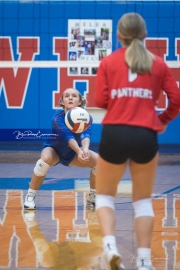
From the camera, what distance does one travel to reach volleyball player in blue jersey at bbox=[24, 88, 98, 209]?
220 inches

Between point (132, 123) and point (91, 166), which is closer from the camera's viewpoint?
point (132, 123)

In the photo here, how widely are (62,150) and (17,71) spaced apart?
634 cm

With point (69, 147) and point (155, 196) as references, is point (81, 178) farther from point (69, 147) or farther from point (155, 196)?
point (69, 147)

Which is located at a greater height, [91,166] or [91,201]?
[91,166]

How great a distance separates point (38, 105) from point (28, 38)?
131 centimetres

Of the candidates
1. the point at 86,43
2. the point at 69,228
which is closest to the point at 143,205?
the point at 69,228

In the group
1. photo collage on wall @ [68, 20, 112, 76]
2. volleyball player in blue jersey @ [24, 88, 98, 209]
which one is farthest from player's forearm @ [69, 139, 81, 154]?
photo collage on wall @ [68, 20, 112, 76]

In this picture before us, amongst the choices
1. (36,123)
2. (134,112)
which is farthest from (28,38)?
(134,112)

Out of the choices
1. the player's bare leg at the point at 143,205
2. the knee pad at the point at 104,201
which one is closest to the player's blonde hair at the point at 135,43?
the player's bare leg at the point at 143,205

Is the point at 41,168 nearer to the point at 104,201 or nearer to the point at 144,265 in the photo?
the point at 104,201

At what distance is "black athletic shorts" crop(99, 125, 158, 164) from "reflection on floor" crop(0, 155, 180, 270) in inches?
30.9

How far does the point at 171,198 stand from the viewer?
6.34 m

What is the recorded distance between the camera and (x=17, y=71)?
38.5ft

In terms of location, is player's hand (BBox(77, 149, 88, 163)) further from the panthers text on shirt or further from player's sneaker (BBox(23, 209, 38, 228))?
the panthers text on shirt
